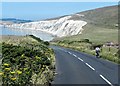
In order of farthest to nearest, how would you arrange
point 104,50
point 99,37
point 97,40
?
1. point 99,37
2. point 97,40
3. point 104,50

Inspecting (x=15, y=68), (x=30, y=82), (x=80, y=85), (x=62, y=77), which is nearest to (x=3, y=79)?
(x=30, y=82)

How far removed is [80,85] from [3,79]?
5.74m

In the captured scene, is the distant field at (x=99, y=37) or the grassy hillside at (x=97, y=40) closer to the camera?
the grassy hillside at (x=97, y=40)

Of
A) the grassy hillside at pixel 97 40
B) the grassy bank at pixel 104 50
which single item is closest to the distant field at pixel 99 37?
the grassy hillside at pixel 97 40

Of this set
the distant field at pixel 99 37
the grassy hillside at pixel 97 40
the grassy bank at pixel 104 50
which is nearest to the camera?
the grassy bank at pixel 104 50

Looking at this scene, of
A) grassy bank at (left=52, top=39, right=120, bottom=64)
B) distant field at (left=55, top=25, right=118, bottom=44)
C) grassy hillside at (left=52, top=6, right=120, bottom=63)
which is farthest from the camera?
distant field at (left=55, top=25, right=118, bottom=44)

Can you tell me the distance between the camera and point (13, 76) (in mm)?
13289

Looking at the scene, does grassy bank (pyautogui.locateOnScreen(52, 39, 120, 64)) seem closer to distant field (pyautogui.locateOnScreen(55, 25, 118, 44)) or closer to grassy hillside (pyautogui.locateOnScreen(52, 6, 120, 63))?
grassy hillside (pyautogui.locateOnScreen(52, 6, 120, 63))

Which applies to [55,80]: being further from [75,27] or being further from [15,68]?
[75,27]

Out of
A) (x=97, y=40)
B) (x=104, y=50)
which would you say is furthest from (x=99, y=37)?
(x=104, y=50)

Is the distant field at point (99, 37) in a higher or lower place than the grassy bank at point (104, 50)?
lower

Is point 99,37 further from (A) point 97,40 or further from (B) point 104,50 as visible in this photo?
(B) point 104,50

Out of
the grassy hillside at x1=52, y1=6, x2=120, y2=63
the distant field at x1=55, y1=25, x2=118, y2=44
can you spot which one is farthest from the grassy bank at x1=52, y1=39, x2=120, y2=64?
the distant field at x1=55, y1=25, x2=118, y2=44

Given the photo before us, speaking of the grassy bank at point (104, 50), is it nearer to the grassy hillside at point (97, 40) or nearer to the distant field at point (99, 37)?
the grassy hillside at point (97, 40)
